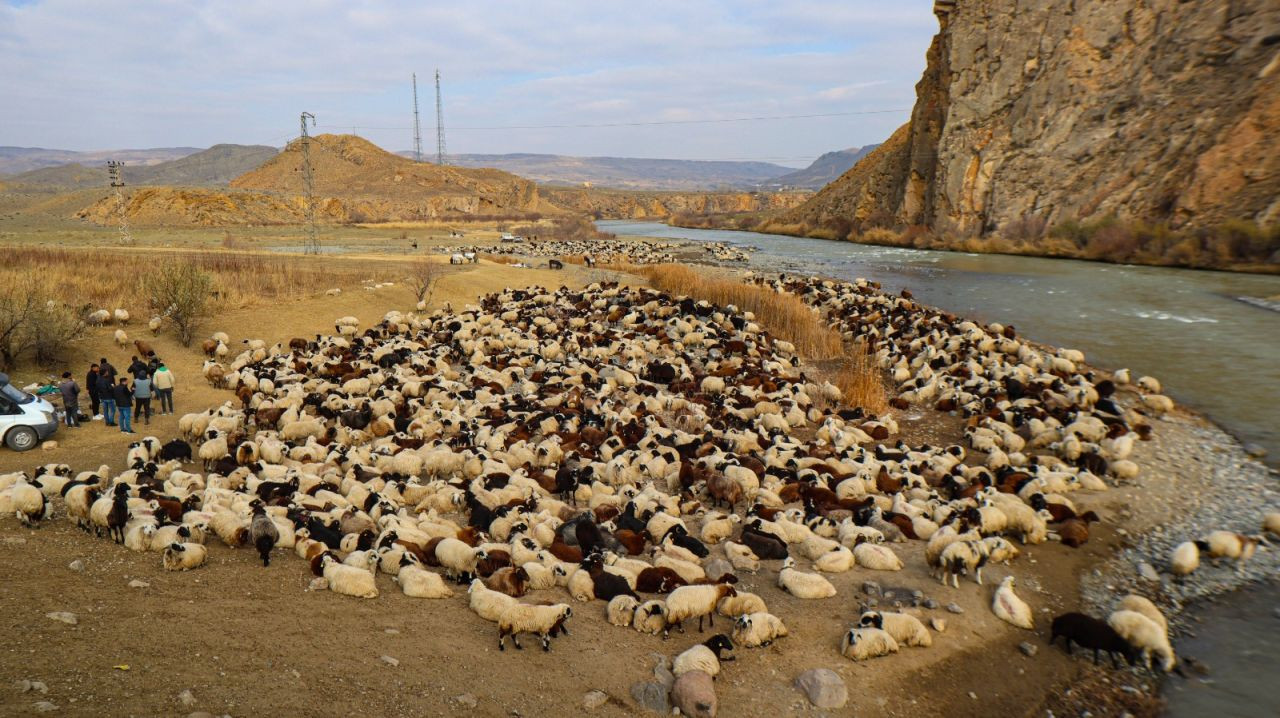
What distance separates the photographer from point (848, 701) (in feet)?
19.5

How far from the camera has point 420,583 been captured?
6.97m

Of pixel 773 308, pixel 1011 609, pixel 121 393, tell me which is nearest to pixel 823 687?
pixel 1011 609

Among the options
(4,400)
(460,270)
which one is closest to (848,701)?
(4,400)

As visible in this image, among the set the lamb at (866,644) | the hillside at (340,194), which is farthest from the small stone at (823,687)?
the hillside at (340,194)

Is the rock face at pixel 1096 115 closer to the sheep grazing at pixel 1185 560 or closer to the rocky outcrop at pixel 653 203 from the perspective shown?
the sheep grazing at pixel 1185 560

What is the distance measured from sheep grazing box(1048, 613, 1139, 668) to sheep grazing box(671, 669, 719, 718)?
354cm

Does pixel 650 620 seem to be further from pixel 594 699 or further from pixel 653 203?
pixel 653 203

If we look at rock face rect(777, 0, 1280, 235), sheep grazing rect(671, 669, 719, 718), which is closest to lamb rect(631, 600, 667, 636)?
sheep grazing rect(671, 669, 719, 718)

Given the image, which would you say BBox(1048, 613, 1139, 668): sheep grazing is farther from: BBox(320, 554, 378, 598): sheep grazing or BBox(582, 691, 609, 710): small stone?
BBox(320, 554, 378, 598): sheep grazing

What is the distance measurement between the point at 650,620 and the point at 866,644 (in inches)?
78.4

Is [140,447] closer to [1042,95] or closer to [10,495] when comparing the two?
[10,495]

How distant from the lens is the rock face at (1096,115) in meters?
33.8

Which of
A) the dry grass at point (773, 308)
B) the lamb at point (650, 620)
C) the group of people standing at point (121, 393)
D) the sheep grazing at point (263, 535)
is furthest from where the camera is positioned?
the dry grass at point (773, 308)

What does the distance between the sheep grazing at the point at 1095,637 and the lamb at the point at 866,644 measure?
1697 millimetres
